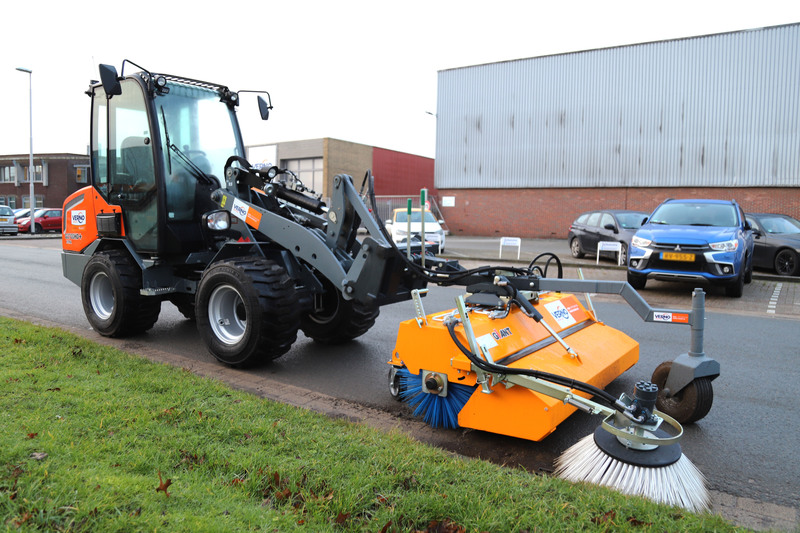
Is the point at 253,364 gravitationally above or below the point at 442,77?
below

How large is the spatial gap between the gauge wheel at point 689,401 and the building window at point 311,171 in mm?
39414

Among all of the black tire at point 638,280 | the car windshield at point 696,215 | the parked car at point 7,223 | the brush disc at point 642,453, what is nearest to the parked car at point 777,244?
the car windshield at point 696,215

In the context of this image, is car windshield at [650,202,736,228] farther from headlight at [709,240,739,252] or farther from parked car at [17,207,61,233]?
parked car at [17,207,61,233]

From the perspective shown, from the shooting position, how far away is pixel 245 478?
3.12m

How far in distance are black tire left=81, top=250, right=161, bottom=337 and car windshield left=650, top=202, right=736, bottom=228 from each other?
373 inches

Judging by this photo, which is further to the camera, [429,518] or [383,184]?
[383,184]

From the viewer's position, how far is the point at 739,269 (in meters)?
10.4

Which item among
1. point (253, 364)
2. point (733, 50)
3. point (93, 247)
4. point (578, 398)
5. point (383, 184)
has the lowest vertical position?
point (253, 364)

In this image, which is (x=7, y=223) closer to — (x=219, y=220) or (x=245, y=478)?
(x=219, y=220)

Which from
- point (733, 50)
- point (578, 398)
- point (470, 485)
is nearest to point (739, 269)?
point (578, 398)

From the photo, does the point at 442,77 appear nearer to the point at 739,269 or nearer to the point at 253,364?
the point at 739,269

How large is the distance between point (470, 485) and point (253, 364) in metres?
3.29

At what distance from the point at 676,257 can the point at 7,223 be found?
3321cm

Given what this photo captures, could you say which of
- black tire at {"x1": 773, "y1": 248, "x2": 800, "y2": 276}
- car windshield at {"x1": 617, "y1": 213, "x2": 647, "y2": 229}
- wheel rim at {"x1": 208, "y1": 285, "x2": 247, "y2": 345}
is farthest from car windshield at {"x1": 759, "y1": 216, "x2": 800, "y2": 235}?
wheel rim at {"x1": 208, "y1": 285, "x2": 247, "y2": 345}
